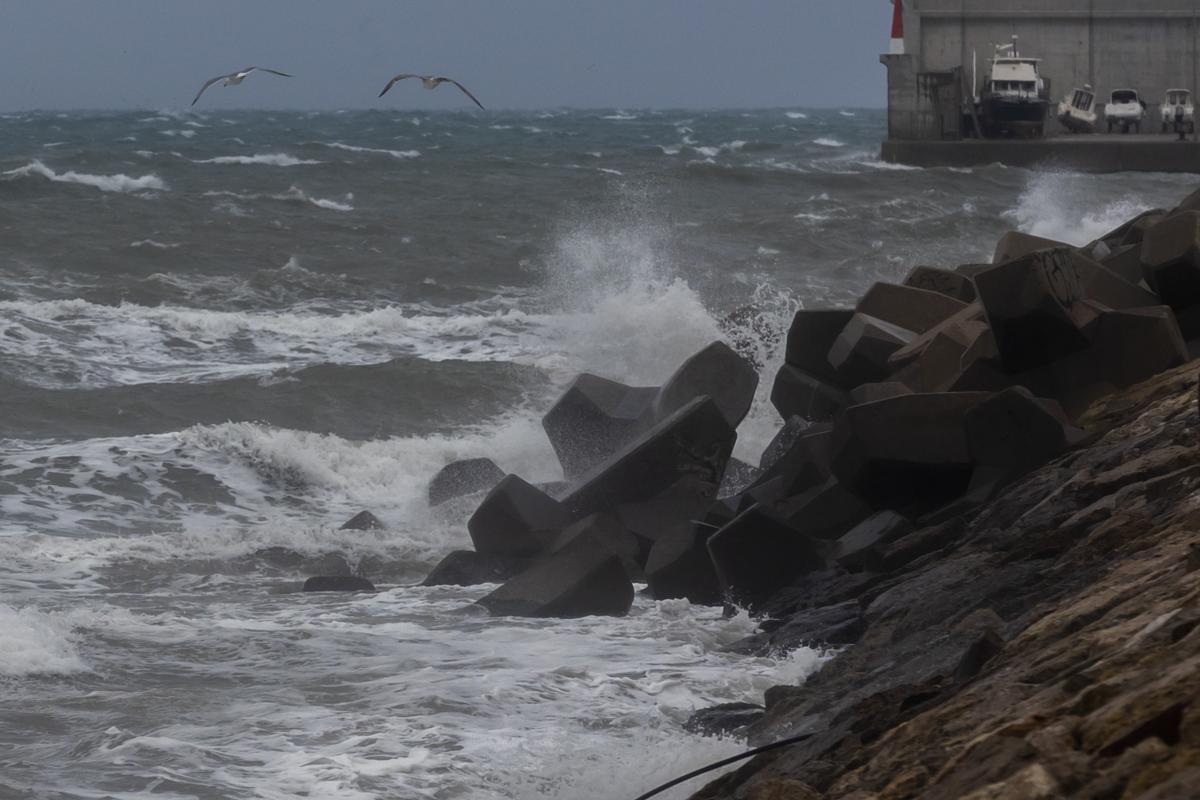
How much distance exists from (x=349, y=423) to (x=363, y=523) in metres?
3.66

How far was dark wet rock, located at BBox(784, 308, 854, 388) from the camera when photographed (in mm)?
9438

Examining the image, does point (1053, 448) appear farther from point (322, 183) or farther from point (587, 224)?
point (322, 183)

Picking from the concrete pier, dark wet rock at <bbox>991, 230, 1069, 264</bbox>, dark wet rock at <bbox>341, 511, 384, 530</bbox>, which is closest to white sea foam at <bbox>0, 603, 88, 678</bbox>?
dark wet rock at <bbox>341, 511, 384, 530</bbox>

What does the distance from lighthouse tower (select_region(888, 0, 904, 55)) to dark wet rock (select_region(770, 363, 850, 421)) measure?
32.4 meters

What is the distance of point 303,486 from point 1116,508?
23.8 feet

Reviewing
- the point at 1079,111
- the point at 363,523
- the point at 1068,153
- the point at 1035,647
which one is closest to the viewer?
the point at 1035,647

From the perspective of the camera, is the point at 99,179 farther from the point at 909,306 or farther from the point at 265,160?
the point at 909,306

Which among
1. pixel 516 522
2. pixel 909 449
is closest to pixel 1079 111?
pixel 516 522

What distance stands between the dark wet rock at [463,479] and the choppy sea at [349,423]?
27 centimetres

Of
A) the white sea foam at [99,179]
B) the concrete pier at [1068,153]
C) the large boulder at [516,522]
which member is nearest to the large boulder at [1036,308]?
the large boulder at [516,522]

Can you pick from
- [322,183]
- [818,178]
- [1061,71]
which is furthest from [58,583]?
[1061,71]

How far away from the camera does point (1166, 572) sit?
431 cm

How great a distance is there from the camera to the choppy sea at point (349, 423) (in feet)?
19.4

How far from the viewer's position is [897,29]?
134ft
